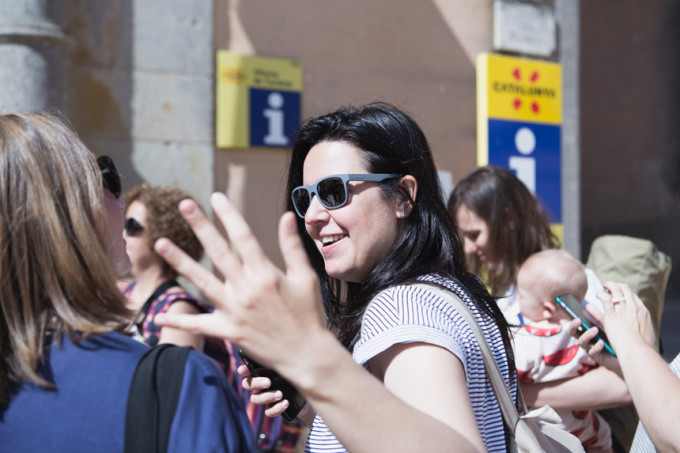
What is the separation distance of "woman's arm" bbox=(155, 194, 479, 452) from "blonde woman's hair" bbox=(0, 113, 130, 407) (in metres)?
0.24

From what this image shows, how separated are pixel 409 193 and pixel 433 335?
59cm

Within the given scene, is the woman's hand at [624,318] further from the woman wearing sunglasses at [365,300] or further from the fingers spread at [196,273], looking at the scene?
the fingers spread at [196,273]

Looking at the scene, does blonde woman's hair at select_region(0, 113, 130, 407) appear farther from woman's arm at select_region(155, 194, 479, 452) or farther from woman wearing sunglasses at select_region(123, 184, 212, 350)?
woman wearing sunglasses at select_region(123, 184, 212, 350)

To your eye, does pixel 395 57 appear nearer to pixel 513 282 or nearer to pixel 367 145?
pixel 513 282

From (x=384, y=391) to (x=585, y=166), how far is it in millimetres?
8878

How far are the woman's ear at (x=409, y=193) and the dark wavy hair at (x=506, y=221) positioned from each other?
4.37 ft

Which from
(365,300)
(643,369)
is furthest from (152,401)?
(643,369)

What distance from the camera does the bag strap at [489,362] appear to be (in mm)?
1409

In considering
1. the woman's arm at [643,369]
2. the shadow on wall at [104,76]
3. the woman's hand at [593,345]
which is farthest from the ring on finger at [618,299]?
the shadow on wall at [104,76]

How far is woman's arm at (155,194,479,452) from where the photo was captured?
104 cm

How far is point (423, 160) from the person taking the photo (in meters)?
1.86

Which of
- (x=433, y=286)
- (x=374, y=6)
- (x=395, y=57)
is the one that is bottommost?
(x=433, y=286)

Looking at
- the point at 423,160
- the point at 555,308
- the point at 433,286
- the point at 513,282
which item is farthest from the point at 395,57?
the point at 433,286

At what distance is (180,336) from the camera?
2797 millimetres
